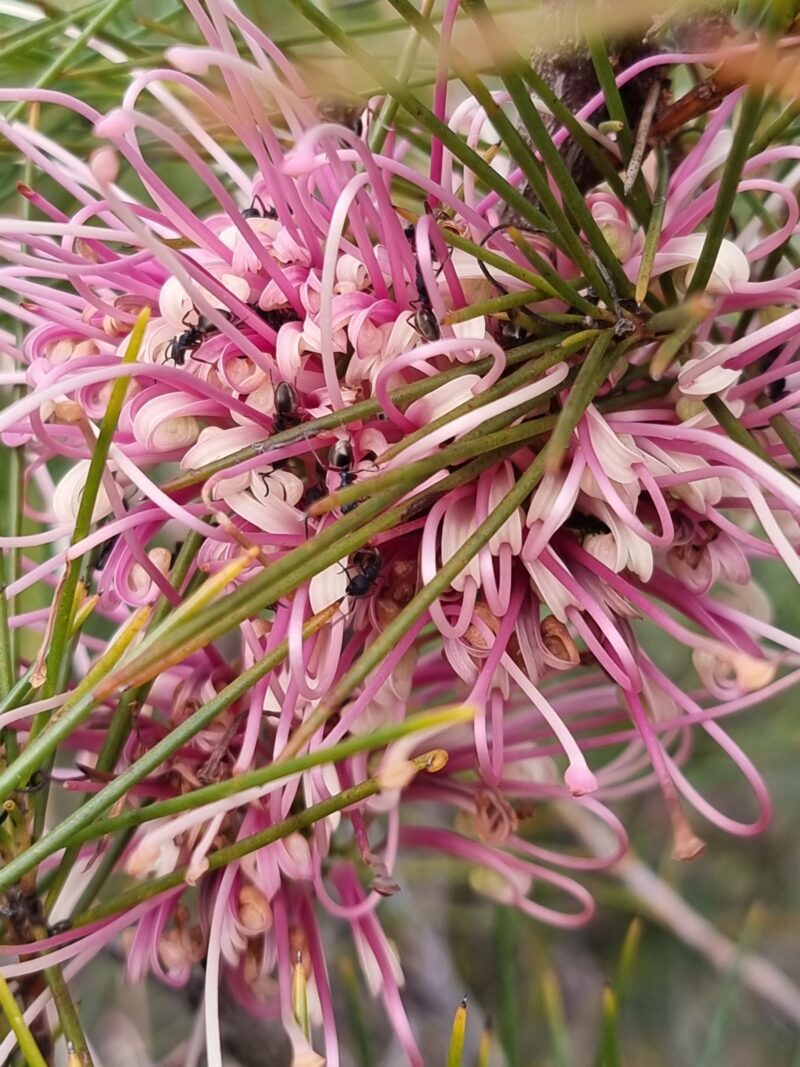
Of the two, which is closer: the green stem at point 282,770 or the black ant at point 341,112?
the green stem at point 282,770

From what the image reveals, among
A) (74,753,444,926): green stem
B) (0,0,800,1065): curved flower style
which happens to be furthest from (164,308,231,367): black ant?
(74,753,444,926): green stem

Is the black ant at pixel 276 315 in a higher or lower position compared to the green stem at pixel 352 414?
higher

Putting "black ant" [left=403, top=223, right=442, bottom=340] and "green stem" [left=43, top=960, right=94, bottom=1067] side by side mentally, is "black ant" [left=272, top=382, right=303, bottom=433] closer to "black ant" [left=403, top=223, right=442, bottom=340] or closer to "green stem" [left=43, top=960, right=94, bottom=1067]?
"black ant" [left=403, top=223, right=442, bottom=340]

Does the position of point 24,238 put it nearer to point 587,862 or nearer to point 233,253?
point 233,253

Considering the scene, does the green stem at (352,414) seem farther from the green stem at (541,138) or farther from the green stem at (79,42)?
the green stem at (79,42)

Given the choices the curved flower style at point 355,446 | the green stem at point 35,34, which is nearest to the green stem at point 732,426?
the curved flower style at point 355,446
